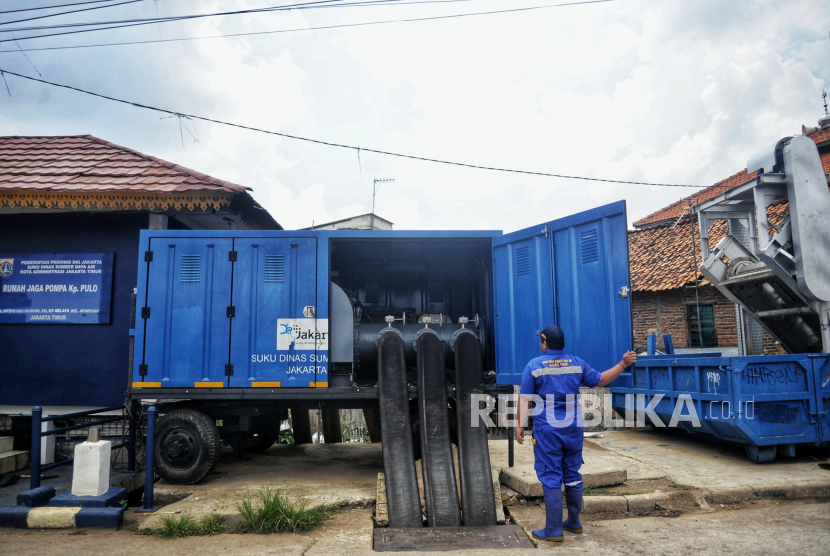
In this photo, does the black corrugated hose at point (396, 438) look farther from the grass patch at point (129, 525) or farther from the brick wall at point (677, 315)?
the brick wall at point (677, 315)

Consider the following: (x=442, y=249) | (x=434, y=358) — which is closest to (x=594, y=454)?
(x=434, y=358)

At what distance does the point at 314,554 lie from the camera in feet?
14.6

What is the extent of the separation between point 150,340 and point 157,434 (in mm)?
1184

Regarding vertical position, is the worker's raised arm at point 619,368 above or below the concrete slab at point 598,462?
above

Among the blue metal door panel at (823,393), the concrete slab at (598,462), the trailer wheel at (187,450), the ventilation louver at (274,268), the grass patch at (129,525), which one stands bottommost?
the grass patch at (129,525)

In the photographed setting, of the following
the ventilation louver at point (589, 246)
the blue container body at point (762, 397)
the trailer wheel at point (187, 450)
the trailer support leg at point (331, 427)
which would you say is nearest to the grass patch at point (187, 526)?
the trailer wheel at point (187, 450)

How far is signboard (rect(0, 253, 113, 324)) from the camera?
8.17 m

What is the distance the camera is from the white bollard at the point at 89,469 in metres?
5.51

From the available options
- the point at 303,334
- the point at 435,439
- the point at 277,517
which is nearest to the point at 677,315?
the point at 435,439

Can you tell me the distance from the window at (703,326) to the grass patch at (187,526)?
12.8m

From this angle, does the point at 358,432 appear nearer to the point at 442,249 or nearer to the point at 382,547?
the point at 442,249

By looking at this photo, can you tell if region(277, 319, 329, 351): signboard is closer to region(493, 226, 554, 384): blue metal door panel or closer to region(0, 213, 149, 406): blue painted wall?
region(493, 226, 554, 384): blue metal door panel

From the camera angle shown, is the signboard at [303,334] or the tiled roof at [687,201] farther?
the tiled roof at [687,201]

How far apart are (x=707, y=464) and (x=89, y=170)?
32.5 feet
